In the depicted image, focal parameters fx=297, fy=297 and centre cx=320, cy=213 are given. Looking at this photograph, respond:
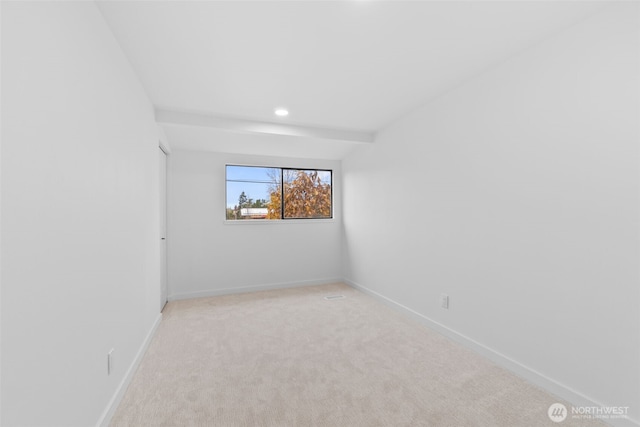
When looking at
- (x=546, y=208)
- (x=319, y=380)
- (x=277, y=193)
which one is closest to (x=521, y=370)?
(x=546, y=208)

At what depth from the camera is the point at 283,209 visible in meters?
4.88

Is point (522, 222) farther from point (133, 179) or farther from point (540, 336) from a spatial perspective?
point (133, 179)

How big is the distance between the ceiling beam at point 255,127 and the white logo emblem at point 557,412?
3.26 metres

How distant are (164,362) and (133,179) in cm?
147

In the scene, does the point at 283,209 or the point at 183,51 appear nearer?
the point at 183,51

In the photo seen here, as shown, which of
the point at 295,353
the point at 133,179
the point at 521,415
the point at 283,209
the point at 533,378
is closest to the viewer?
the point at 521,415

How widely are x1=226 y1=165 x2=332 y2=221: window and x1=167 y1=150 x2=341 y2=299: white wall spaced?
0.44 feet

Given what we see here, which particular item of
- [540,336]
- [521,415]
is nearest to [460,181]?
[540,336]

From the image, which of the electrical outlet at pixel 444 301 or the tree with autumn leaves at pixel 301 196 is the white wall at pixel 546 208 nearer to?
the electrical outlet at pixel 444 301

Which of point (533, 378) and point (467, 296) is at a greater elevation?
point (467, 296)

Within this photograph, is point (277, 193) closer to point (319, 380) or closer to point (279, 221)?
point (279, 221)

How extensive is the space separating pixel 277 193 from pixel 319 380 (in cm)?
321

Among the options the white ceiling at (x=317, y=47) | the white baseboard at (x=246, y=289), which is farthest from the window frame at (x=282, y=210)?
the white ceiling at (x=317, y=47)

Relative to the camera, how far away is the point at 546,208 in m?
2.04
